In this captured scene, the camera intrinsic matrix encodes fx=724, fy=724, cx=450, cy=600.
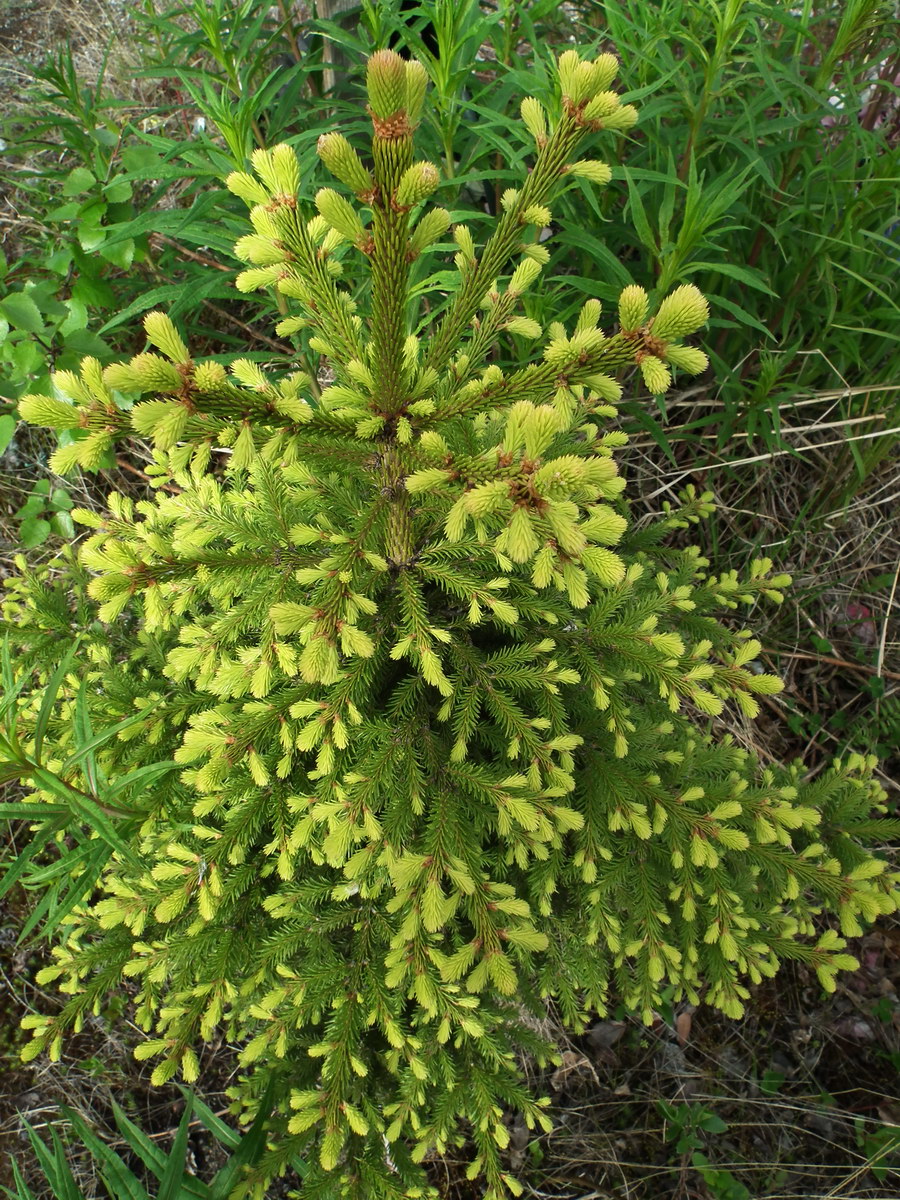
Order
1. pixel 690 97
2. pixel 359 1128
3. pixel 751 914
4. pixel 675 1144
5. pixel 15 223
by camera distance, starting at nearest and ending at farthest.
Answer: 1. pixel 359 1128
2. pixel 751 914
3. pixel 690 97
4. pixel 675 1144
5. pixel 15 223

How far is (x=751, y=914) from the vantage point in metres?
1.77

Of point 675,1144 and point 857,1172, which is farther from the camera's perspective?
point 675,1144

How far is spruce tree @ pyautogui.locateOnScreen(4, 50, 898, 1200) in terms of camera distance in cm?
104

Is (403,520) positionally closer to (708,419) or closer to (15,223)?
(708,419)

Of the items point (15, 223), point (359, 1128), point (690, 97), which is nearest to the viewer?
point (359, 1128)

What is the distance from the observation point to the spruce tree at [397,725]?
104cm

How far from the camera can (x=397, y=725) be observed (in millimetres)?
1572

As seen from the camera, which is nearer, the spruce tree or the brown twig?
the spruce tree

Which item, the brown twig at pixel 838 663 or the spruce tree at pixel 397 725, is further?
the brown twig at pixel 838 663

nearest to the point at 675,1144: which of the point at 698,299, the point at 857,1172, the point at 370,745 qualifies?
the point at 857,1172

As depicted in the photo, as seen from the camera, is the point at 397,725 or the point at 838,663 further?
the point at 838,663

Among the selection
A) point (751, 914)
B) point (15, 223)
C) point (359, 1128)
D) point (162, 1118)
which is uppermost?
point (15, 223)

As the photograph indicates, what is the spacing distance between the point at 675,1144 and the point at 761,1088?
1.15 ft

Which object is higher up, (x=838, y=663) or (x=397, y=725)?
(x=397, y=725)
